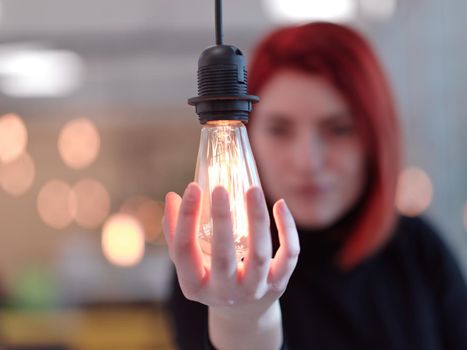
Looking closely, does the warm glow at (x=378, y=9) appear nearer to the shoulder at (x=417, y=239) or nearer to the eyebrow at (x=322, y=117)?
the shoulder at (x=417, y=239)

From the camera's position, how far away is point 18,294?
4094 mm

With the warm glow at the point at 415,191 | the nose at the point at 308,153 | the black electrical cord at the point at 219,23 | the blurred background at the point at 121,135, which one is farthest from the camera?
the warm glow at the point at 415,191

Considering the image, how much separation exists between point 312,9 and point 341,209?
6.63 ft

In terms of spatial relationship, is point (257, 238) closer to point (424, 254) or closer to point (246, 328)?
point (246, 328)

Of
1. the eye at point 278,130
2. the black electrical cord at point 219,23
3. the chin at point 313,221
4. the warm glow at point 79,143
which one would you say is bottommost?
the chin at point 313,221

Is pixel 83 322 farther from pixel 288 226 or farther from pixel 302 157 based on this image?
pixel 288 226

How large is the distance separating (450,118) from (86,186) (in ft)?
14.5

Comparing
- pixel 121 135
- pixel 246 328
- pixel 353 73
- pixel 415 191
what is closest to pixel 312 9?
pixel 415 191

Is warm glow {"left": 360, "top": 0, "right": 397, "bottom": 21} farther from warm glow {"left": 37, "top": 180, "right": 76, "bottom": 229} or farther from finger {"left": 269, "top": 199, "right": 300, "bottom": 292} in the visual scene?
warm glow {"left": 37, "top": 180, "right": 76, "bottom": 229}

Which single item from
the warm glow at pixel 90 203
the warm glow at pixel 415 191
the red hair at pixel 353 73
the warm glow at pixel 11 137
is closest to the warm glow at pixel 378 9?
the warm glow at pixel 415 191

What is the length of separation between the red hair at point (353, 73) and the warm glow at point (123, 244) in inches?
153

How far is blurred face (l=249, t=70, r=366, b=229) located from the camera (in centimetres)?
88

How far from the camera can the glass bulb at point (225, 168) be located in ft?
1.27

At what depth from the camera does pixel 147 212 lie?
229 inches
